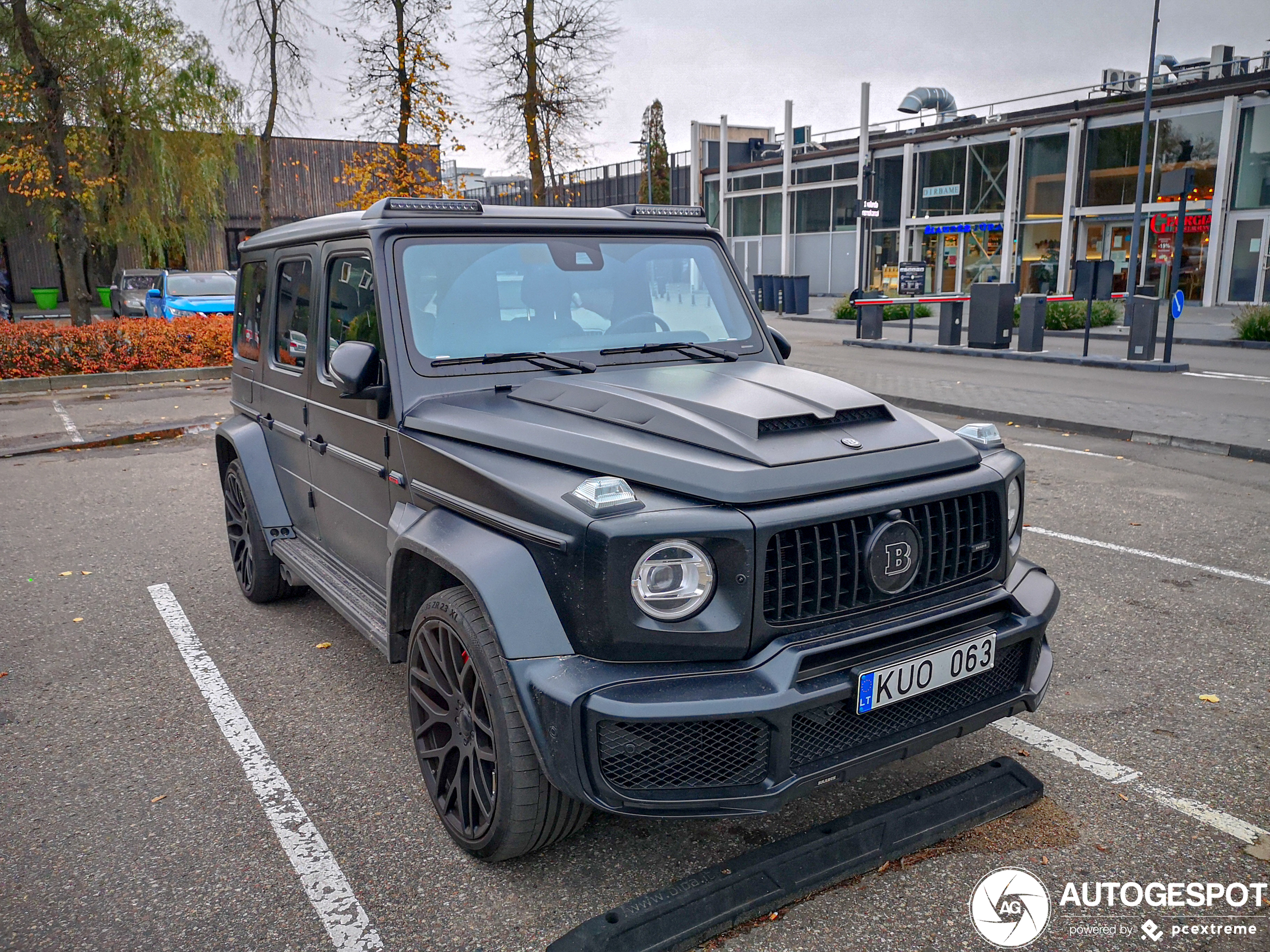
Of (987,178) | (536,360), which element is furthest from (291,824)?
(987,178)

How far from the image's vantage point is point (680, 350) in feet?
13.0

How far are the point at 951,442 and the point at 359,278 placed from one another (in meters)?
2.34

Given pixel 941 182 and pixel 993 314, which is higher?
pixel 941 182

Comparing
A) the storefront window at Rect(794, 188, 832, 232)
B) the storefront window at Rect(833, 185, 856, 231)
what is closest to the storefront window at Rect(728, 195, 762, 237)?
the storefront window at Rect(794, 188, 832, 232)

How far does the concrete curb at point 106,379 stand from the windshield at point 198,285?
477 centimetres

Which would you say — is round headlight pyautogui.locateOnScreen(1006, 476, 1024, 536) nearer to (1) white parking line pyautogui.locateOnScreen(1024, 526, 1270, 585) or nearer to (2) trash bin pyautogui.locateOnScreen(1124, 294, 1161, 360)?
(1) white parking line pyautogui.locateOnScreen(1024, 526, 1270, 585)

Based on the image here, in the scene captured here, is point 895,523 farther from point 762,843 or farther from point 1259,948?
point 1259,948

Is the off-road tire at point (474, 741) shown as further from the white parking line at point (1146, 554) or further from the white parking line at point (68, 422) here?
the white parking line at point (68, 422)

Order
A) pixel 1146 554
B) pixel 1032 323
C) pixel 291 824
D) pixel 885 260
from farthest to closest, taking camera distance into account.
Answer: pixel 885 260 < pixel 1032 323 < pixel 1146 554 < pixel 291 824

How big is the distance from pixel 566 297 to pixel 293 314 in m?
1.59

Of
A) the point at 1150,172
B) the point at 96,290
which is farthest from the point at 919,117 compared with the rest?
the point at 96,290

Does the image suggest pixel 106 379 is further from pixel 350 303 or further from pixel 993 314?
pixel 993 314

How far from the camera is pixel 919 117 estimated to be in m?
36.5

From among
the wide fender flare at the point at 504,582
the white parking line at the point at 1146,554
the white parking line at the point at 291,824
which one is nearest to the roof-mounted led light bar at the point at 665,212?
the wide fender flare at the point at 504,582
